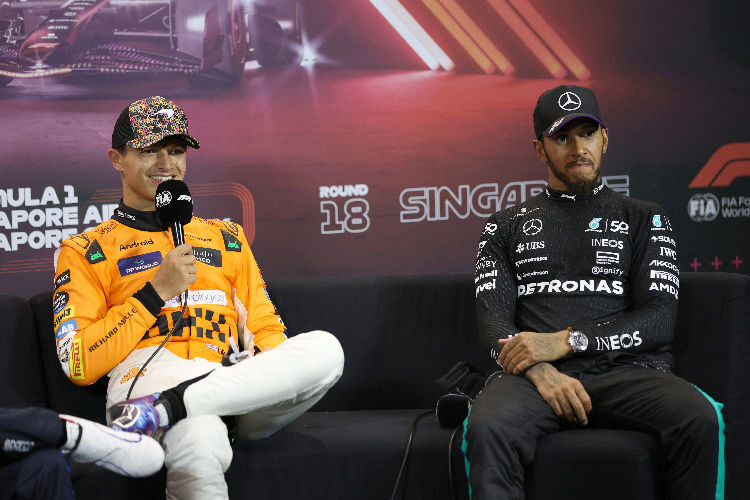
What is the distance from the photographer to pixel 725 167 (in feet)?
13.1

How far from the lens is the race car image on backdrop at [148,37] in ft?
11.7

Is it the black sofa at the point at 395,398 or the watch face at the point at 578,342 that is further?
the watch face at the point at 578,342

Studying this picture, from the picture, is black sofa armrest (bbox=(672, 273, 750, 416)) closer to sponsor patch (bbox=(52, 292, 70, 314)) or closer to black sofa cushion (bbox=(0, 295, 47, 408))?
sponsor patch (bbox=(52, 292, 70, 314))

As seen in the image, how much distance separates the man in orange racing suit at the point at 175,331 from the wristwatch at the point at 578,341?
0.67m

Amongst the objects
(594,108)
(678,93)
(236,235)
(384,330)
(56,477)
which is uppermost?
(678,93)

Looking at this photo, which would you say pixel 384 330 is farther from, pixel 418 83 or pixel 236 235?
pixel 418 83

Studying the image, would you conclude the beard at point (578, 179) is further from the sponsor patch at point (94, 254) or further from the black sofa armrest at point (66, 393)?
the black sofa armrest at point (66, 393)

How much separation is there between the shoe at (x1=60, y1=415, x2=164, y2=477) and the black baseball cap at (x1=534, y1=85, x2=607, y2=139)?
1555 mm

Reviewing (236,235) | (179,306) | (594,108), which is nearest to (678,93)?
(594,108)

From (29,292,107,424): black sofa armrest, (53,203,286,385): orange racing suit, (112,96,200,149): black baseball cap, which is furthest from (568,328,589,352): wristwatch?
(29,292,107,424): black sofa armrest

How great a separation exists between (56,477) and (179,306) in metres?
0.85

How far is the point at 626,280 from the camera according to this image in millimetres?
2725

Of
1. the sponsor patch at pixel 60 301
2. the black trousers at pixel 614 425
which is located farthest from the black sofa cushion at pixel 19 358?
the black trousers at pixel 614 425

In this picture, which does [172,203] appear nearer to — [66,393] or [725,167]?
[66,393]
